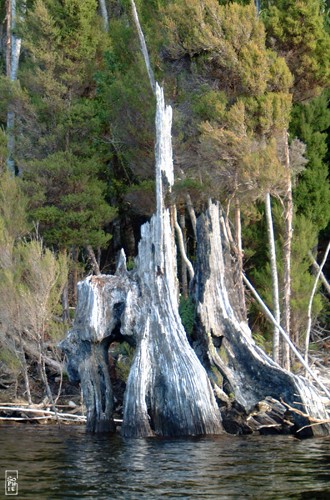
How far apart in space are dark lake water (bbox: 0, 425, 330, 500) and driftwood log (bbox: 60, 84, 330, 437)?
584 mm

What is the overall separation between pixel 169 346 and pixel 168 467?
3619mm

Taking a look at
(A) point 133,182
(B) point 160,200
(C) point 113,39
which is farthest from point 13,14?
(B) point 160,200

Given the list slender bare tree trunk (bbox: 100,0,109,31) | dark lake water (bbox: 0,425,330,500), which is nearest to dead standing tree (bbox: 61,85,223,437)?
dark lake water (bbox: 0,425,330,500)

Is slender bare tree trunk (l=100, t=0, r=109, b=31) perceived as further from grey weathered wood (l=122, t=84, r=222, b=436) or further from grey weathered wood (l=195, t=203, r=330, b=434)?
grey weathered wood (l=195, t=203, r=330, b=434)

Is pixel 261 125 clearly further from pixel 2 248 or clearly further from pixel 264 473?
pixel 264 473

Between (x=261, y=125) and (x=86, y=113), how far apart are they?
722 cm

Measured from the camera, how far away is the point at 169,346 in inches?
661

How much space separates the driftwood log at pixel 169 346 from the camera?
16.6 meters

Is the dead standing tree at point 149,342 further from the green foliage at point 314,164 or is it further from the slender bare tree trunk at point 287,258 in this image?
the green foliage at point 314,164

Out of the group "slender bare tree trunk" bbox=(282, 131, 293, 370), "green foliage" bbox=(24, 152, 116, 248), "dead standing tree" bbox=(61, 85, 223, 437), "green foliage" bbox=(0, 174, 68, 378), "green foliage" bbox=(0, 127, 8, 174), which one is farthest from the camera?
"green foliage" bbox=(0, 127, 8, 174)

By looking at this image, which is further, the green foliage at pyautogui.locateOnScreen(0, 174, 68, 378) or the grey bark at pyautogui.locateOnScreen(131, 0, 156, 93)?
the grey bark at pyautogui.locateOnScreen(131, 0, 156, 93)

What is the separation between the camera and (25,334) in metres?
22.1

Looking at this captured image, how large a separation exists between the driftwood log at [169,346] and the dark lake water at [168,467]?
58 centimetres

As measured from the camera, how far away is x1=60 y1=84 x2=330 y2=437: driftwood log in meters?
16.6
